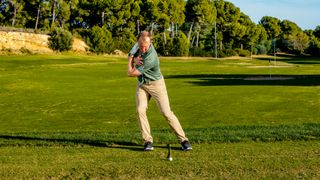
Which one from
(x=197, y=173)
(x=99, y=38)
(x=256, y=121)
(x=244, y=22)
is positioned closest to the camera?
(x=197, y=173)

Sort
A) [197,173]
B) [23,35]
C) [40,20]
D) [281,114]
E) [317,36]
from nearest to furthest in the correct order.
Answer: [197,173]
[281,114]
[23,35]
[40,20]
[317,36]

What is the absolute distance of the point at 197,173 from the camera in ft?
24.2

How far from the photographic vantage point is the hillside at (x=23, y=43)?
81.8 m

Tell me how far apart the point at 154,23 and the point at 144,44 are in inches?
4615

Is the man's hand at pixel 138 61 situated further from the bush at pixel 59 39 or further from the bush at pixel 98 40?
the bush at pixel 98 40

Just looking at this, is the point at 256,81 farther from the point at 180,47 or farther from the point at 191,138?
the point at 180,47

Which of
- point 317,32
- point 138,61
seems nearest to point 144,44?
point 138,61

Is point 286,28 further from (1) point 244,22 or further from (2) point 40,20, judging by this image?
(2) point 40,20

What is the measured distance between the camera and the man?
9375mm

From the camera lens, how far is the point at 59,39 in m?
89.0

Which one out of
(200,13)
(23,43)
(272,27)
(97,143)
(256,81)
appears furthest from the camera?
(272,27)

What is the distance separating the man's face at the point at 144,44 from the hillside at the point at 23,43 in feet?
247

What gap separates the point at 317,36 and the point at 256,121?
180m

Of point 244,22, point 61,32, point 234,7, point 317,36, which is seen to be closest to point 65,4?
point 61,32
